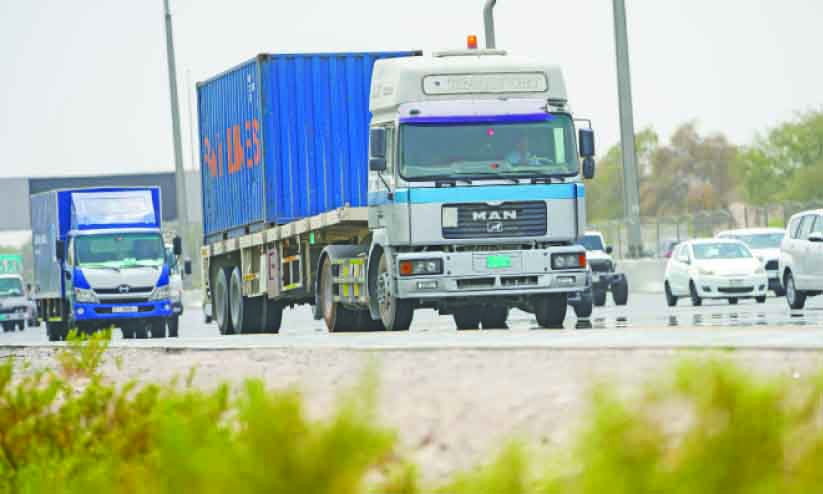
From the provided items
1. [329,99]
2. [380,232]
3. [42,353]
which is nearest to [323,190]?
[329,99]

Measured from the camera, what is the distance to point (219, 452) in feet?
14.4

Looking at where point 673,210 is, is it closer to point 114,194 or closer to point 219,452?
point 114,194

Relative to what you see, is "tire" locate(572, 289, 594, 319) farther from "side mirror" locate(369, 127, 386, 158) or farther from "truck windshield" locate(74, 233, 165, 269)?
"truck windshield" locate(74, 233, 165, 269)

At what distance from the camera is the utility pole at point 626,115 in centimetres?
3878

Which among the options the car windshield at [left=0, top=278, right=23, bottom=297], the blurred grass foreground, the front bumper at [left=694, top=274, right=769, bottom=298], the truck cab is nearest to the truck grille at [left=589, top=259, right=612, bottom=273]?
the front bumper at [left=694, top=274, right=769, bottom=298]

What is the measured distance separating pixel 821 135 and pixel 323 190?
9615 centimetres

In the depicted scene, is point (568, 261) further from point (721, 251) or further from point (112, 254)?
point (112, 254)

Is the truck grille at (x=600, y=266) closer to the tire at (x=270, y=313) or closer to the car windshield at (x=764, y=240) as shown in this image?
the car windshield at (x=764, y=240)

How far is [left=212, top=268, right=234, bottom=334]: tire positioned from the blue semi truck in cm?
594

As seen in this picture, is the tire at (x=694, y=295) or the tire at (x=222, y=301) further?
the tire at (x=694, y=295)

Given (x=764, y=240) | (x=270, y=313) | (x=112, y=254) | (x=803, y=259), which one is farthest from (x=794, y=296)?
(x=112, y=254)

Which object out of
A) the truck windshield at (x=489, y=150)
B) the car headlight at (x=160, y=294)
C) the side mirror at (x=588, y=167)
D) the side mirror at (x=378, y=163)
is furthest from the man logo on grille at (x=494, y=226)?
the car headlight at (x=160, y=294)

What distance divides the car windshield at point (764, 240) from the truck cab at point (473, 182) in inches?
675

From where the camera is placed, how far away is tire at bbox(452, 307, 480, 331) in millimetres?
25344
